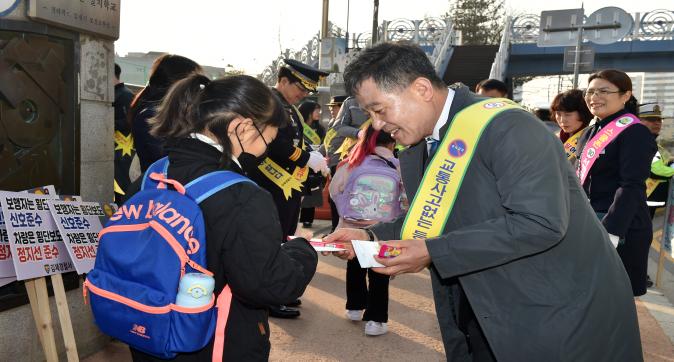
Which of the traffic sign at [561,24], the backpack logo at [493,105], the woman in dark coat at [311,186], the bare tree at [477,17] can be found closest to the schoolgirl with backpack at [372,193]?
the woman in dark coat at [311,186]

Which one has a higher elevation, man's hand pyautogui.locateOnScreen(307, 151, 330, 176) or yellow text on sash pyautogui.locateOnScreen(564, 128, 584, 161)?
yellow text on sash pyautogui.locateOnScreen(564, 128, 584, 161)

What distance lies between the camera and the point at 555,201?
1639mm

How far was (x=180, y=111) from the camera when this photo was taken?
2.02 m

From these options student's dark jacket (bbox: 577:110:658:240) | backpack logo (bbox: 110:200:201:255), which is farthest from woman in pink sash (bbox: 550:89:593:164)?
backpack logo (bbox: 110:200:201:255)

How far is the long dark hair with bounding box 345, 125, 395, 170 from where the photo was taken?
14.7 ft

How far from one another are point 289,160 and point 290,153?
112 mm

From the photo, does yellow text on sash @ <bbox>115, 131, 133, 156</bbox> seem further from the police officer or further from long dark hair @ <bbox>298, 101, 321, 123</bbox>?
long dark hair @ <bbox>298, 101, 321, 123</bbox>

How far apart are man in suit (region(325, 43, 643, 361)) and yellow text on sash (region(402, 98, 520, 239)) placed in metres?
0.02

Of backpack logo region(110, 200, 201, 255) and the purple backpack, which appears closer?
backpack logo region(110, 200, 201, 255)

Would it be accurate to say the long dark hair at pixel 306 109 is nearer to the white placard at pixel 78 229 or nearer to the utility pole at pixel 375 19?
the white placard at pixel 78 229

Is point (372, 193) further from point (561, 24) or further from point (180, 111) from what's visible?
point (561, 24)

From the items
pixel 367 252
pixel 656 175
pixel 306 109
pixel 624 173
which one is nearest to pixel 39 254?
pixel 367 252

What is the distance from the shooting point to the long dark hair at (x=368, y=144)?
177 inches

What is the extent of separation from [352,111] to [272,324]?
2.72 meters
